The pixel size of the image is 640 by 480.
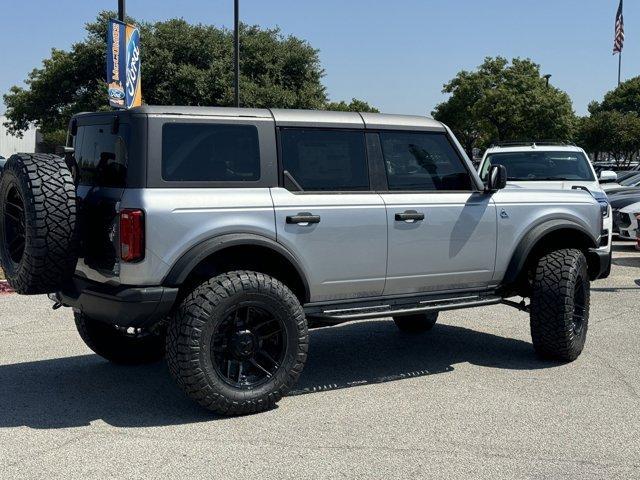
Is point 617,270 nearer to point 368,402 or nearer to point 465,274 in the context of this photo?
point 465,274

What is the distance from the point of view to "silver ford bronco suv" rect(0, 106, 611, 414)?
15.6 ft

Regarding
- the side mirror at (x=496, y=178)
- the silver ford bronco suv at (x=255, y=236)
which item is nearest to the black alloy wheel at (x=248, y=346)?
the silver ford bronco suv at (x=255, y=236)

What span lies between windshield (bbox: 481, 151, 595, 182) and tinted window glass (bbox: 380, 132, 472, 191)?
18.9 feet

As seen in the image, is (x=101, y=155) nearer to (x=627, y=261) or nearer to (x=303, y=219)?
→ (x=303, y=219)

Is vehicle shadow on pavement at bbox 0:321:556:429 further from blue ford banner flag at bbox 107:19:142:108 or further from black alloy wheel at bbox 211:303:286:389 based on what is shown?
blue ford banner flag at bbox 107:19:142:108

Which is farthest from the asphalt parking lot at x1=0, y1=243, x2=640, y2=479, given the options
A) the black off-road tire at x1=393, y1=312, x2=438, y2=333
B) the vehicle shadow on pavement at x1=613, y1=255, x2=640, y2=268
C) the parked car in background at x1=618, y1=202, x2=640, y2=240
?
the parked car in background at x1=618, y1=202, x2=640, y2=240

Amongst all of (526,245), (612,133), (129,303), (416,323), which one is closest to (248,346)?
(129,303)

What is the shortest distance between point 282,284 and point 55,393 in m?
1.79

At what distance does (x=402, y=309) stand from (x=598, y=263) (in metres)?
2.08

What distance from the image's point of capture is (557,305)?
20.2 ft

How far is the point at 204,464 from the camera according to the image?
414 cm

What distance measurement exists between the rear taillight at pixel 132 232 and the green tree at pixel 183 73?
1136 inches

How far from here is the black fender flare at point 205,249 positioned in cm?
474

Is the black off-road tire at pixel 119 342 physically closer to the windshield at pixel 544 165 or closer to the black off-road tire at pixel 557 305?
the black off-road tire at pixel 557 305
